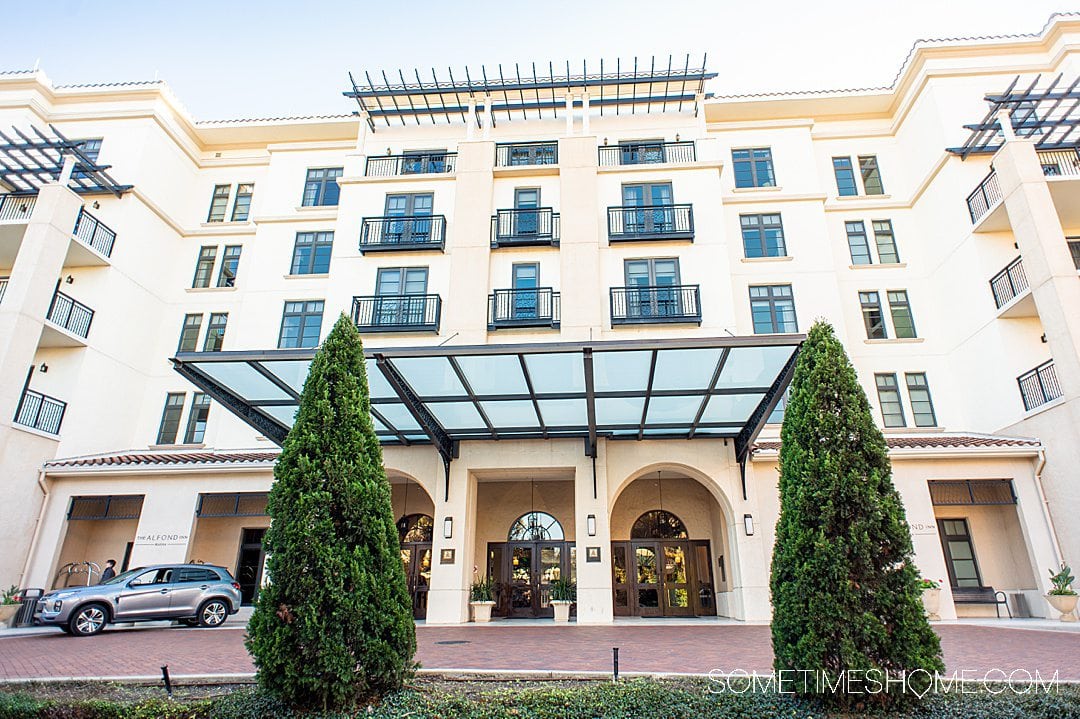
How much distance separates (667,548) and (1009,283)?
12003 millimetres

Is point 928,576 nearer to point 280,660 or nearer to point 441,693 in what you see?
point 441,693

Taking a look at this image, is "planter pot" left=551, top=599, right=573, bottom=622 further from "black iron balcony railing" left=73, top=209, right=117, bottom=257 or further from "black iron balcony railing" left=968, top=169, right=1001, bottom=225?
"black iron balcony railing" left=73, top=209, right=117, bottom=257

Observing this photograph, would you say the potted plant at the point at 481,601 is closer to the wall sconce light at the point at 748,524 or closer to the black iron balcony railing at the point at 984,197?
the wall sconce light at the point at 748,524

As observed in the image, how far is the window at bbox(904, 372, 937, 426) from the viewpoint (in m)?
17.9

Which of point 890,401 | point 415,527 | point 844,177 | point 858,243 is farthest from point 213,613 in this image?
point 844,177

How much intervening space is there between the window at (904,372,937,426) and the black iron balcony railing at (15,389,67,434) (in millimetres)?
24930

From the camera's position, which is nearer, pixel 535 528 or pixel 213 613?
pixel 213 613

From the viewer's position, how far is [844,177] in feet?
69.1

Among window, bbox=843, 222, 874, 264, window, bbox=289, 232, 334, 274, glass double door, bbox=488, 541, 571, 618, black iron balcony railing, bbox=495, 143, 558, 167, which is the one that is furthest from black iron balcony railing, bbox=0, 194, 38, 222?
window, bbox=843, 222, 874, 264

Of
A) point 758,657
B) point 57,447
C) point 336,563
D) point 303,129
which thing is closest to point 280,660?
point 336,563

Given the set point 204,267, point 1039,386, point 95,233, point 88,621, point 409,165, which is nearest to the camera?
point 88,621

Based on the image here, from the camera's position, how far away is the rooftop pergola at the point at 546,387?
10672 mm

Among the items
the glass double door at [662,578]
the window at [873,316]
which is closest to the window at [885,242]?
the window at [873,316]

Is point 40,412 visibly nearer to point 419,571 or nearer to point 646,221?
point 419,571
